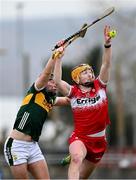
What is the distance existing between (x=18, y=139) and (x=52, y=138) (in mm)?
43008

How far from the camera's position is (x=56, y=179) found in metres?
22.3

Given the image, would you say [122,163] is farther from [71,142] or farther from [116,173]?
[71,142]

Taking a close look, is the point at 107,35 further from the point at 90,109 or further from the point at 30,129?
the point at 30,129

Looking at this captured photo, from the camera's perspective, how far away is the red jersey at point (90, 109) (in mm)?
13352

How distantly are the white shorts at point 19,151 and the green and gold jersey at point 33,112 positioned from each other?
0.59 feet

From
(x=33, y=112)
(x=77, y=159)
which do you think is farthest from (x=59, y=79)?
(x=77, y=159)

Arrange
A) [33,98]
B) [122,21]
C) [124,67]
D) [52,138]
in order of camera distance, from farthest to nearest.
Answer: [52,138]
[124,67]
[122,21]
[33,98]

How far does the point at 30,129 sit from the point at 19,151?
0.37 m

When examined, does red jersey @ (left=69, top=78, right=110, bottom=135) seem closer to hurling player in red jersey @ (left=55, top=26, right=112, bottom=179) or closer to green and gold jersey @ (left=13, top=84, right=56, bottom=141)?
hurling player in red jersey @ (left=55, top=26, right=112, bottom=179)

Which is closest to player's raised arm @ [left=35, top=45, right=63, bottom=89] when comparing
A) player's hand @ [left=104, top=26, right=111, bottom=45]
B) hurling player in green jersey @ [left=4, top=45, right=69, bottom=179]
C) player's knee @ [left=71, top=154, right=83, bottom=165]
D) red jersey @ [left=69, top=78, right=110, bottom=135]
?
hurling player in green jersey @ [left=4, top=45, right=69, bottom=179]

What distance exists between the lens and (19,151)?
13273 mm

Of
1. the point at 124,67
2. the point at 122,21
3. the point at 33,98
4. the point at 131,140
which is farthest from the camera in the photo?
the point at 131,140

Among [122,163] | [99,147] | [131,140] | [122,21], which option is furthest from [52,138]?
[99,147]

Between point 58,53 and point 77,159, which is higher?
point 58,53
